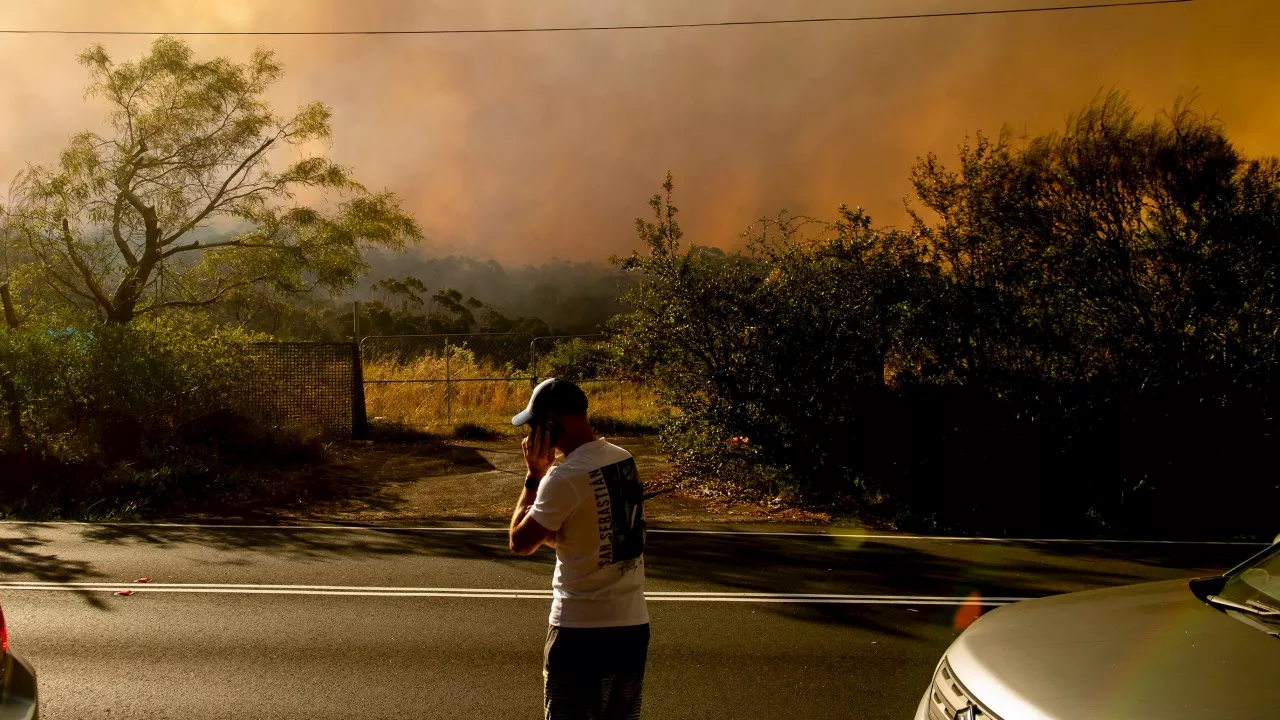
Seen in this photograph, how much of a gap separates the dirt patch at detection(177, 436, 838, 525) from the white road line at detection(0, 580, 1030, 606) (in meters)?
3.50

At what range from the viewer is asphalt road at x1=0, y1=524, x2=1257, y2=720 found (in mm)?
4934

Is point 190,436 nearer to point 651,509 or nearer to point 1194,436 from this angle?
point 651,509

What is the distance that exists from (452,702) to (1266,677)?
373 centimetres

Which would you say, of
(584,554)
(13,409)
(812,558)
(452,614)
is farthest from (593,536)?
(13,409)

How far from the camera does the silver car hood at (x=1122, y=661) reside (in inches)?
107

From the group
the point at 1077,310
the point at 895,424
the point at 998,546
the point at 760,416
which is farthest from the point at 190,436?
the point at 1077,310

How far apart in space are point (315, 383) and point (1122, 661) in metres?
18.1

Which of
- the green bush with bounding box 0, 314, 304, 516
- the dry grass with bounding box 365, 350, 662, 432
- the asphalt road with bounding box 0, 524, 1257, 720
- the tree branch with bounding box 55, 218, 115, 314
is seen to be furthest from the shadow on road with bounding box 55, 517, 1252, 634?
the dry grass with bounding box 365, 350, 662, 432

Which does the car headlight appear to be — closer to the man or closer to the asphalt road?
the man

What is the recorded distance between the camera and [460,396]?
21750mm

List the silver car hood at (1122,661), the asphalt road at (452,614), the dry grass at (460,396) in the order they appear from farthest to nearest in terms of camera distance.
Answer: the dry grass at (460,396) < the asphalt road at (452,614) < the silver car hood at (1122,661)

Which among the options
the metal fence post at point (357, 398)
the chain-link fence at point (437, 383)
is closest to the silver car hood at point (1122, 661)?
the metal fence post at point (357, 398)

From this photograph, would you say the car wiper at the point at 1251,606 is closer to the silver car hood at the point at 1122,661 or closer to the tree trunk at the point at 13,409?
the silver car hood at the point at 1122,661

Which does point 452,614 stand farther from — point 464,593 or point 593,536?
point 593,536
